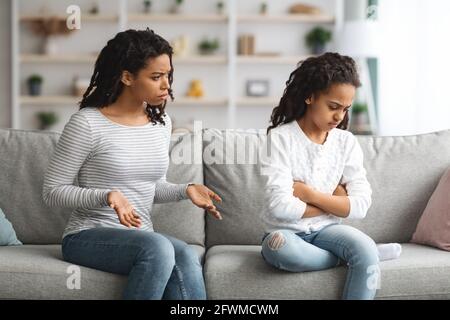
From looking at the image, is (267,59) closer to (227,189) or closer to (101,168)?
(227,189)

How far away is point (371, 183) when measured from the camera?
2.46 m

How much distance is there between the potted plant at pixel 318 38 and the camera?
5.91 m

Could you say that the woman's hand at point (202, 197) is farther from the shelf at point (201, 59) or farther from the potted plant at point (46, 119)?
the potted plant at point (46, 119)

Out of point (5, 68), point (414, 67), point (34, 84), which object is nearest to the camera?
point (414, 67)

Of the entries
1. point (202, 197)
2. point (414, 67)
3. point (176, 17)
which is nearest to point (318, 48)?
point (414, 67)

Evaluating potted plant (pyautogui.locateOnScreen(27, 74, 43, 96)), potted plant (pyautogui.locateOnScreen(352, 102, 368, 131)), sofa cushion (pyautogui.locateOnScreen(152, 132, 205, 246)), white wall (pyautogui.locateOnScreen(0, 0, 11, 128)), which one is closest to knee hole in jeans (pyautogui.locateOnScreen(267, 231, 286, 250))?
sofa cushion (pyautogui.locateOnScreen(152, 132, 205, 246))

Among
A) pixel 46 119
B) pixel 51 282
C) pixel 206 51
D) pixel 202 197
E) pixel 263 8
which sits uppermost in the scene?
pixel 263 8

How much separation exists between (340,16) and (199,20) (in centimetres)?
111

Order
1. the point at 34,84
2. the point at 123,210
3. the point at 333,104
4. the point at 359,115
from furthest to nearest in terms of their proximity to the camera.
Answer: the point at 34,84 → the point at 359,115 → the point at 333,104 → the point at 123,210

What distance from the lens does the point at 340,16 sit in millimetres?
5922

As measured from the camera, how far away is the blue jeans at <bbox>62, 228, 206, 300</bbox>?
70.7 inches

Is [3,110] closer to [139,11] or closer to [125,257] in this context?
[139,11]

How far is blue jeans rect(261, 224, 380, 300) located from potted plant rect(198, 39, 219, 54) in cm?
Answer: 408

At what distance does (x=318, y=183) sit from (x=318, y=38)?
3996 mm
